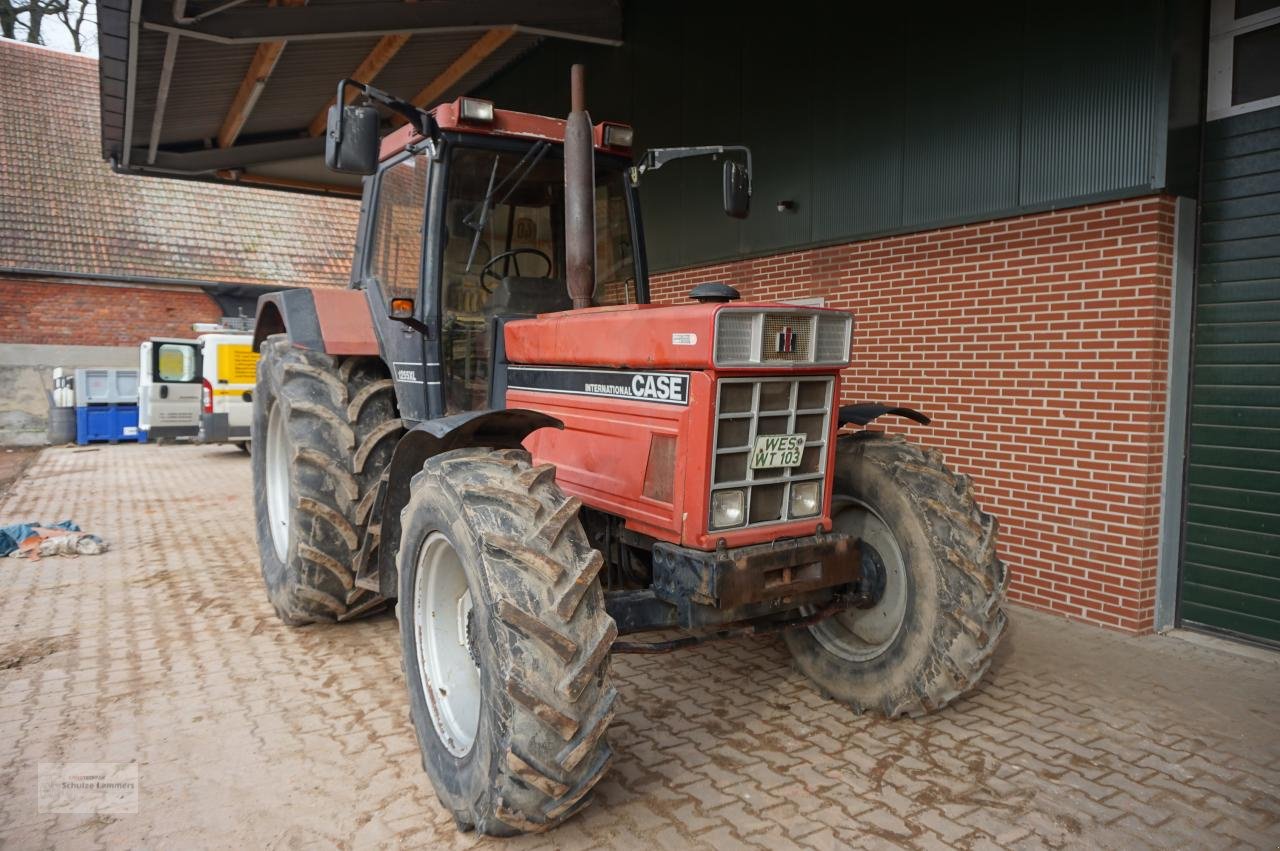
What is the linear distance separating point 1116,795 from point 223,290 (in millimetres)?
18031

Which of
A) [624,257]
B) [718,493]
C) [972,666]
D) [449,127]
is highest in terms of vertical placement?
[449,127]

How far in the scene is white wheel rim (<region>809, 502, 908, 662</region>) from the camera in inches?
137

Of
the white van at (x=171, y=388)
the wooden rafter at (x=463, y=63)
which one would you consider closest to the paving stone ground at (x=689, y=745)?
the wooden rafter at (x=463, y=63)

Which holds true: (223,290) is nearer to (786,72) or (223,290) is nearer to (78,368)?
(78,368)

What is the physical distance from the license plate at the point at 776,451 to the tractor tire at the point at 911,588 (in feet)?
1.96

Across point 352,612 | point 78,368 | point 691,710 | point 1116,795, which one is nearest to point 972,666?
point 1116,795

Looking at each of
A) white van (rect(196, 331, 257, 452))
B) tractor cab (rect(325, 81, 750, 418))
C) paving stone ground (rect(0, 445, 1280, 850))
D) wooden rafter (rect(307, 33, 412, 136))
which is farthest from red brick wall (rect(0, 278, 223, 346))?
tractor cab (rect(325, 81, 750, 418))

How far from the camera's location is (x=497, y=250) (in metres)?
3.98

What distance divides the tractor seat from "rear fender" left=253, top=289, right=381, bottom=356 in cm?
95

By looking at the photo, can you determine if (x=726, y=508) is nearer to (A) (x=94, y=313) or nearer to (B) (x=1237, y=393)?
(B) (x=1237, y=393)

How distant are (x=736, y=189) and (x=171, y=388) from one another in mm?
12569

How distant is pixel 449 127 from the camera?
374cm

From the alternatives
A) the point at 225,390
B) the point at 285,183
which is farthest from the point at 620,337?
the point at 225,390

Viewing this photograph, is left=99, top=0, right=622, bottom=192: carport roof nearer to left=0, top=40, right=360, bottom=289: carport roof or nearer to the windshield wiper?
the windshield wiper
